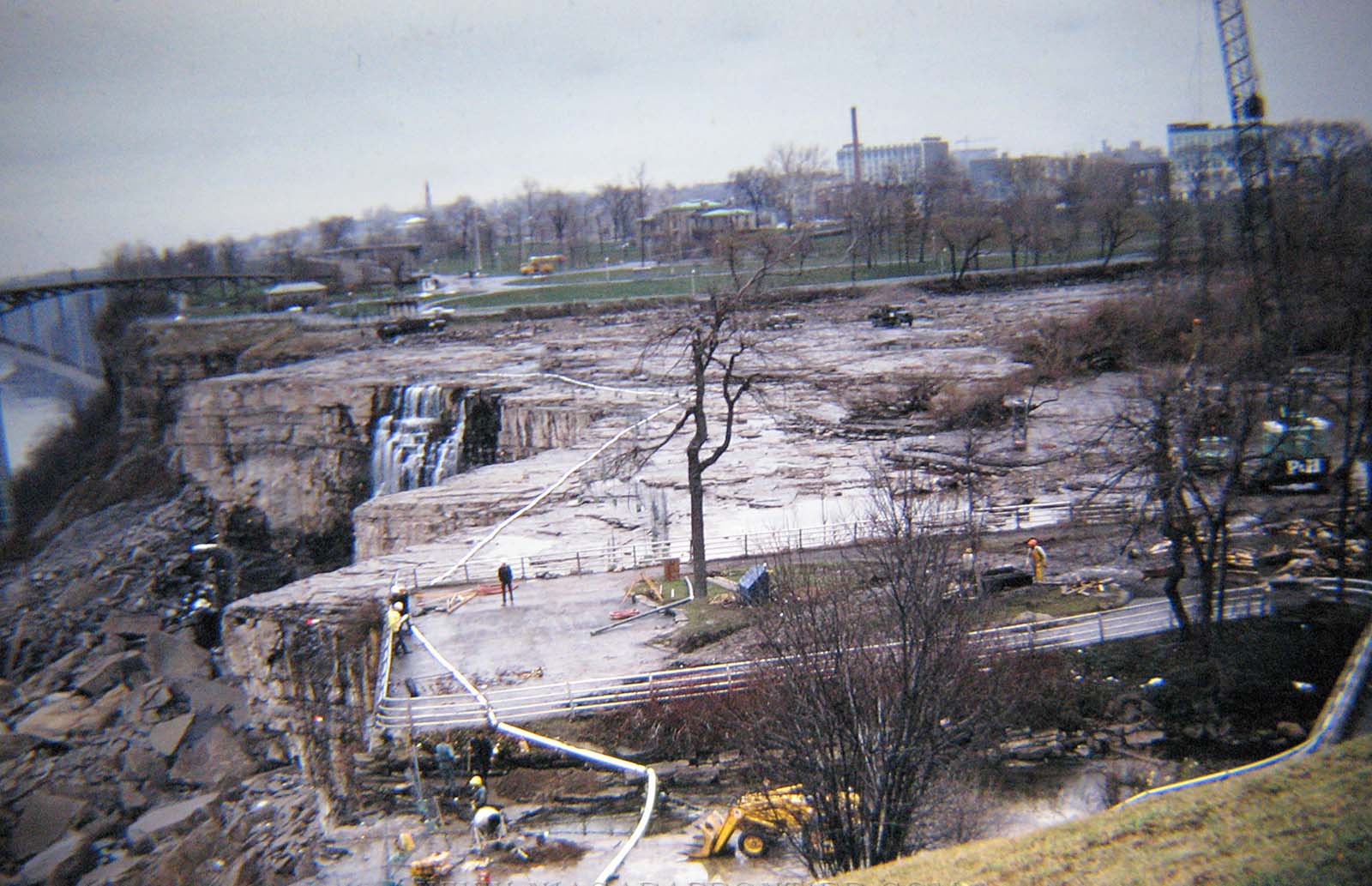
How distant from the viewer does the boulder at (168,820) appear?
11742mm

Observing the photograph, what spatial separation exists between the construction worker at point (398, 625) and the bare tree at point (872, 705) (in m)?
5.81

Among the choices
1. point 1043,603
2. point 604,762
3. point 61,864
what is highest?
point 1043,603

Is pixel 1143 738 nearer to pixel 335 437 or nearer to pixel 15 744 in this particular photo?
pixel 15 744

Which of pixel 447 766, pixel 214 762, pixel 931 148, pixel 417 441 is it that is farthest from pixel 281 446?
pixel 931 148

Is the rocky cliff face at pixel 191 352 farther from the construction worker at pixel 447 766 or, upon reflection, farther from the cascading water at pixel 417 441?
the construction worker at pixel 447 766

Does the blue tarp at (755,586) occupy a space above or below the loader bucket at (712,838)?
above

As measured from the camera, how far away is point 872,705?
368 inches

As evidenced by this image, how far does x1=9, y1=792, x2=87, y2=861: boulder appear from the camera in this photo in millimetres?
11398

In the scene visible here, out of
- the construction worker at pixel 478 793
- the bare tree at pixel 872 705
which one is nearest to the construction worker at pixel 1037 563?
the bare tree at pixel 872 705

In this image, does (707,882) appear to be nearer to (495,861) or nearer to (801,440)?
(495,861)

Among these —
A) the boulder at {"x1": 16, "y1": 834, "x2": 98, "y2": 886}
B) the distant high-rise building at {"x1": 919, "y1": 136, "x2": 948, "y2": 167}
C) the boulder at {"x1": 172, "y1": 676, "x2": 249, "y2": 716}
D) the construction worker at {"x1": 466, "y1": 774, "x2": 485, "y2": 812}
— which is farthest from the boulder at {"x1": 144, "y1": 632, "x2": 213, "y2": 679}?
the distant high-rise building at {"x1": 919, "y1": 136, "x2": 948, "y2": 167}

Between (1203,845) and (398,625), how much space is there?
10.7 m

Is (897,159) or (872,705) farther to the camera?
(897,159)

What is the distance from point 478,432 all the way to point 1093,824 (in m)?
25.6
